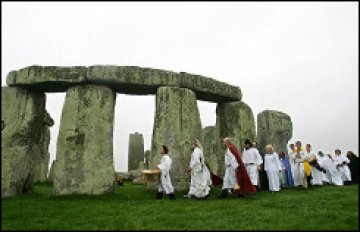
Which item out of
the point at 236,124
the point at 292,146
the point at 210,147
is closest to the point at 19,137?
the point at 236,124

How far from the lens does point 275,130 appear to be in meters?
14.8

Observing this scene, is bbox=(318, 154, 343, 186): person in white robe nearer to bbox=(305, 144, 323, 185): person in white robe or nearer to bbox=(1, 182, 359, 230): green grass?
bbox=(305, 144, 323, 185): person in white robe

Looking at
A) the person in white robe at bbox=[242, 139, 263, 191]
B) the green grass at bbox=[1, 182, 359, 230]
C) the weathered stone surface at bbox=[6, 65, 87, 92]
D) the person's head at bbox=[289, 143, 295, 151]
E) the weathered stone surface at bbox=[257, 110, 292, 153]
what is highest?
the weathered stone surface at bbox=[6, 65, 87, 92]

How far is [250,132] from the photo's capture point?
14133 millimetres

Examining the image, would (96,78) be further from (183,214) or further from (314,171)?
(314,171)

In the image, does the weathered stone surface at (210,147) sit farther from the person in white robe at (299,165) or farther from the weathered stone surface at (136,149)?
the weathered stone surface at (136,149)

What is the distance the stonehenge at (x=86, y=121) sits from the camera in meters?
11.4

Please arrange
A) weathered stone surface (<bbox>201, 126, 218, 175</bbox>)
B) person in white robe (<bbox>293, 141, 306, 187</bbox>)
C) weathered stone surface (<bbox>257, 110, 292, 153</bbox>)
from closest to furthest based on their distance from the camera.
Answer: person in white robe (<bbox>293, 141, 306, 187</bbox>)
weathered stone surface (<bbox>257, 110, 292, 153</bbox>)
weathered stone surface (<bbox>201, 126, 218, 175</bbox>)

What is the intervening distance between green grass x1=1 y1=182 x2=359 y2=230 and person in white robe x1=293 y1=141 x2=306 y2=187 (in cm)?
308

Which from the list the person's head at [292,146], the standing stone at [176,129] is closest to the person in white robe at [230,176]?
the standing stone at [176,129]

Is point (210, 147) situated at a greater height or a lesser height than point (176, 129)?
greater

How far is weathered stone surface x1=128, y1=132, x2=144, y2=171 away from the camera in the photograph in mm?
24720

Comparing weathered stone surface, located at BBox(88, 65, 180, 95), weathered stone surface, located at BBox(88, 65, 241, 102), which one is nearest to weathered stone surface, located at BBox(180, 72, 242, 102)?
weathered stone surface, located at BBox(88, 65, 241, 102)

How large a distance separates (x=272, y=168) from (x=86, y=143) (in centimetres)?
617
